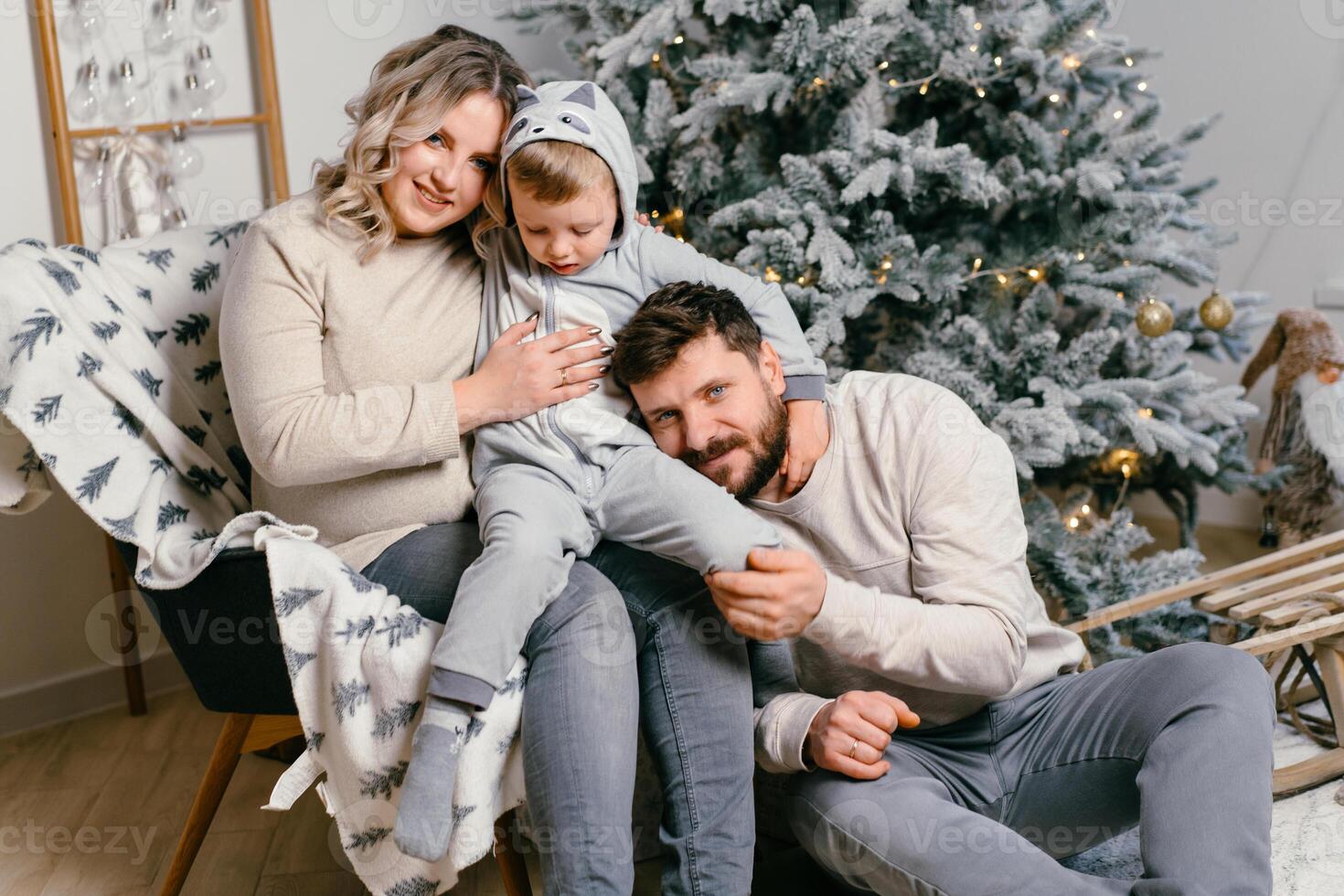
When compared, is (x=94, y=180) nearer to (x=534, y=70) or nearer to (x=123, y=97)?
(x=123, y=97)

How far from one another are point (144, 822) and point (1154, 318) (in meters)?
1.91

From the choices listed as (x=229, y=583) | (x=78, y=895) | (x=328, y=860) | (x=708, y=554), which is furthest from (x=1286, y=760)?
(x=78, y=895)

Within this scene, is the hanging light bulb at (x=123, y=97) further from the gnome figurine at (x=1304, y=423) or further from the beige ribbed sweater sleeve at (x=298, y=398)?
the gnome figurine at (x=1304, y=423)

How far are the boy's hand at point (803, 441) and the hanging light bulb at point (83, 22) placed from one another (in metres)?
1.52

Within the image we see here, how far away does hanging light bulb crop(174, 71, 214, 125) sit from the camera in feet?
7.15

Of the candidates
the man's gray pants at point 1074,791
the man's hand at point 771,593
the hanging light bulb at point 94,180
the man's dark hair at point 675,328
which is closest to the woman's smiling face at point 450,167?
the man's dark hair at point 675,328

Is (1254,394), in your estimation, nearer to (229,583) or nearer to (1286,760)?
(1286,760)

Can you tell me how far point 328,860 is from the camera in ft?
5.74

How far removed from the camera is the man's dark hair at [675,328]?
54.6 inches

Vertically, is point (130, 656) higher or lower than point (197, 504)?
lower

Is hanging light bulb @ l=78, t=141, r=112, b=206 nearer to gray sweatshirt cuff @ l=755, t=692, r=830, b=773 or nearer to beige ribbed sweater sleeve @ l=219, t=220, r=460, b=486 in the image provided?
beige ribbed sweater sleeve @ l=219, t=220, r=460, b=486

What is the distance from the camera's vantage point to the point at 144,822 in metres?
1.87

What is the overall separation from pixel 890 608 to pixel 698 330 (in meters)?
0.40

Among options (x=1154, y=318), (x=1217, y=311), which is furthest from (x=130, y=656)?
(x=1217, y=311)
